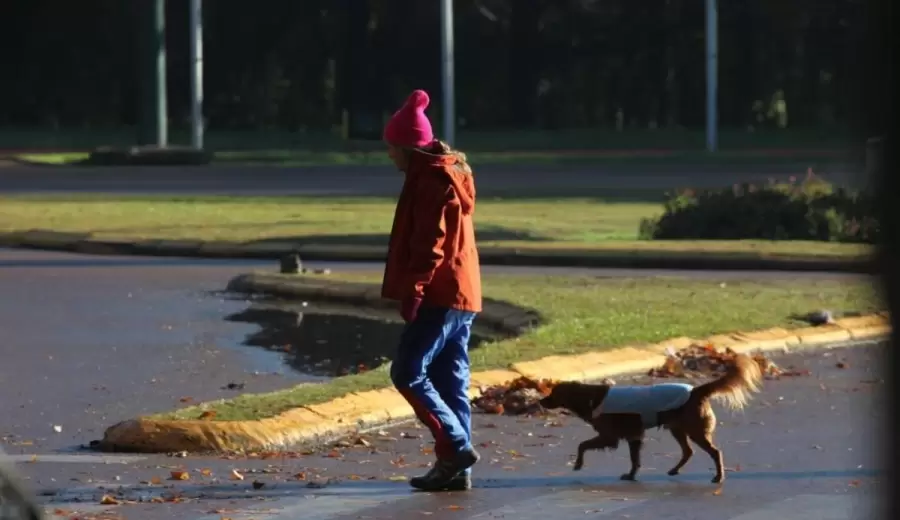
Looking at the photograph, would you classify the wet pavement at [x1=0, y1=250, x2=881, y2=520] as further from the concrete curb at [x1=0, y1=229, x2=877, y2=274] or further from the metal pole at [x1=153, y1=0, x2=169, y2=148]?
the metal pole at [x1=153, y1=0, x2=169, y2=148]

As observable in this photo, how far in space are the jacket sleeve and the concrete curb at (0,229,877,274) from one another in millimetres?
9459

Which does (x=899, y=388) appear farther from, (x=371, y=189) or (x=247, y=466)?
(x=371, y=189)

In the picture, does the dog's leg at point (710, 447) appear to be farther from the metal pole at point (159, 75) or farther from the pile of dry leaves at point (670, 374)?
the metal pole at point (159, 75)

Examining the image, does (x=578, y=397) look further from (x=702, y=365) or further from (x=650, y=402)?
(x=702, y=365)

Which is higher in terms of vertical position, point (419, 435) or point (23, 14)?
point (23, 14)

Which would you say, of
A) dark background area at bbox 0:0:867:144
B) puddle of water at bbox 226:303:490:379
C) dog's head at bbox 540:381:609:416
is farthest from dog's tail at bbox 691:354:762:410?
dark background area at bbox 0:0:867:144

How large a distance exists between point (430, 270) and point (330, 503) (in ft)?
3.22

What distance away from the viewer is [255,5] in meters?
57.7

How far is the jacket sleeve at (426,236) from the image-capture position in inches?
268

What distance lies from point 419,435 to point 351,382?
3.34ft

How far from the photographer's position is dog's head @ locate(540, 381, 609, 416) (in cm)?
735

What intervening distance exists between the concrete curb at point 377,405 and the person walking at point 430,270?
4.11 feet

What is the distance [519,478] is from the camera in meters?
7.42

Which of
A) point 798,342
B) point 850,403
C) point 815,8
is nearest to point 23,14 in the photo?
point 798,342
